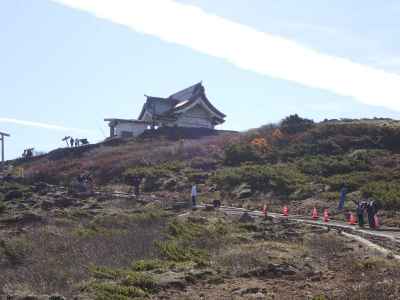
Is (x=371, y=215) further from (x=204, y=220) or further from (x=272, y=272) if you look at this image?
(x=272, y=272)

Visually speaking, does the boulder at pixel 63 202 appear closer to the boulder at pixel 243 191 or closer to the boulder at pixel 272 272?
the boulder at pixel 243 191

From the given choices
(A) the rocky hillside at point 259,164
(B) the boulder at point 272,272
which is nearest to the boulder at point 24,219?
(A) the rocky hillside at point 259,164

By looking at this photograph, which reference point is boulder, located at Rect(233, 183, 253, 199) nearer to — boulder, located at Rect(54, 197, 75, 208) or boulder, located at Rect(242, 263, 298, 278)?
boulder, located at Rect(54, 197, 75, 208)

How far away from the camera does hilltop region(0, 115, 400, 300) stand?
36.1 feet

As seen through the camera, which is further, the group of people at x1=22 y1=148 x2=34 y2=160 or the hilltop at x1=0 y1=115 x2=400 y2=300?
the group of people at x1=22 y1=148 x2=34 y2=160

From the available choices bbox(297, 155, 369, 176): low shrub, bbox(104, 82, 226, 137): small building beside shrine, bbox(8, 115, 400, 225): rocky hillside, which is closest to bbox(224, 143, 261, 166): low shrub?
bbox(8, 115, 400, 225): rocky hillside

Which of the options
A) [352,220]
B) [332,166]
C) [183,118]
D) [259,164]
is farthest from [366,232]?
[183,118]

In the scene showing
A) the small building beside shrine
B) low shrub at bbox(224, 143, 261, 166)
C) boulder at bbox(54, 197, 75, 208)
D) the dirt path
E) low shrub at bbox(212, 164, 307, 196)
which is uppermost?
the small building beside shrine

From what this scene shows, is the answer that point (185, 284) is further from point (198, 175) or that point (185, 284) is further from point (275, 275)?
point (198, 175)

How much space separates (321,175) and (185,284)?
2149 centimetres

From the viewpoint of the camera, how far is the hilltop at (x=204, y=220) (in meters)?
11.0

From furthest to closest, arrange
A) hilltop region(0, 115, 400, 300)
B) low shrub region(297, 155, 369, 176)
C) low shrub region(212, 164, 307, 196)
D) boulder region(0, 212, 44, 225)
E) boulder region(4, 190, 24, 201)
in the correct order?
low shrub region(297, 155, 369, 176), boulder region(4, 190, 24, 201), low shrub region(212, 164, 307, 196), boulder region(0, 212, 44, 225), hilltop region(0, 115, 400, 300)

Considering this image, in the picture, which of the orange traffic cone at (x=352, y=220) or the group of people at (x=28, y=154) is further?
the group of people at (x=28, y=154)

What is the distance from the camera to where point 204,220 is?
20031 millimetres
